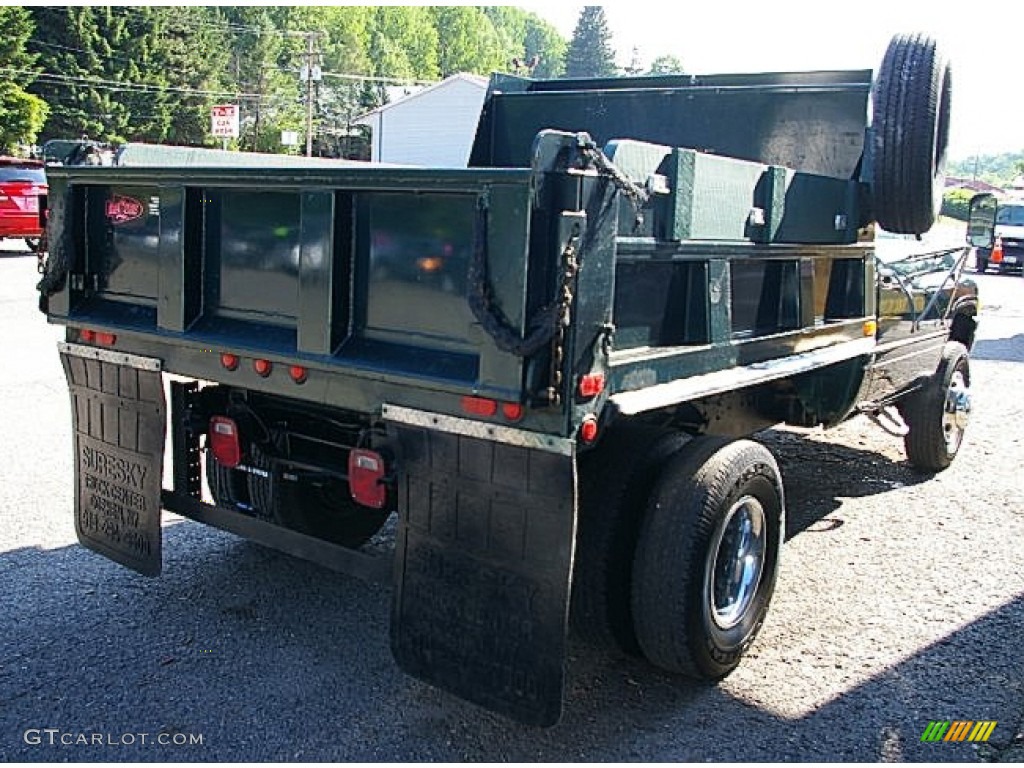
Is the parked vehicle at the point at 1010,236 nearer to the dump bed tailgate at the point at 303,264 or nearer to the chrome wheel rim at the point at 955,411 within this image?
the chrome wheel rim at the point at 955,411

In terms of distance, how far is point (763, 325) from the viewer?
14.0 feet

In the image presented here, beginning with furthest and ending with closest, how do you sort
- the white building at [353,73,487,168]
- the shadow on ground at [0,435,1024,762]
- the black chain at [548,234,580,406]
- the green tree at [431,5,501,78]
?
1. the green tree at [431,5,501,78]
2. the white building at [353,73,487,168]
3. the shadow on ground at [0,435,1024,762]
4. the black chain at [548,234,580,406]

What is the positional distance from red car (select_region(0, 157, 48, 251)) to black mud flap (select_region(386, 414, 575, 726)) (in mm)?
18391

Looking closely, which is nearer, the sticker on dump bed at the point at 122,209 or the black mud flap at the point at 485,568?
the black mud flap at the point at 485,568

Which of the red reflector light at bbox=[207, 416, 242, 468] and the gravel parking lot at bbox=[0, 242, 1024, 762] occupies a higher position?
the red reflector light at bbox=[207, 416, 242, 468]

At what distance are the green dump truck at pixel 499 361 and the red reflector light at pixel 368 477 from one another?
0.01m

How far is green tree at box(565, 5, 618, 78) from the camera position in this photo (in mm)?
84500

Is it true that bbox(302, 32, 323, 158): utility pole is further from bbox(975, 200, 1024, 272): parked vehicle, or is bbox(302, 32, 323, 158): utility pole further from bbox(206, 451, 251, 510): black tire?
bbox(206, 451, 251, 510): black tire

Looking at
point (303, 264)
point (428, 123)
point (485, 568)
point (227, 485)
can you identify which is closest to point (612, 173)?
point (303, 264)

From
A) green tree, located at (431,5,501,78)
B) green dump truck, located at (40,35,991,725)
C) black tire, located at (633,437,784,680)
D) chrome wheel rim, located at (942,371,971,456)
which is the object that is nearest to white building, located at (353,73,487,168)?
chrome wheel rim, located at (942,371,971,456)

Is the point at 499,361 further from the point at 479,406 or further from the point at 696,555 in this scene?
the point at 696,555

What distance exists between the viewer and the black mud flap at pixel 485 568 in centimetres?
300

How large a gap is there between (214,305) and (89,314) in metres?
0.70

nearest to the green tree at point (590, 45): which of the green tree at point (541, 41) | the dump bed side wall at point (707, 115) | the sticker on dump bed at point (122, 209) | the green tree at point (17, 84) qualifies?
the green tree at point (541, 41)
